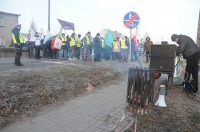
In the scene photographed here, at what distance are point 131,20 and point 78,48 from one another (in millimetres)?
8145

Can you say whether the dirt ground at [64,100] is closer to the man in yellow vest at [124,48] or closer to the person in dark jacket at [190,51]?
the person in dark jacket at [190,51]

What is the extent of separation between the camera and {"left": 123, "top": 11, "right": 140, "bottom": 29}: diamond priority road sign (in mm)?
9639

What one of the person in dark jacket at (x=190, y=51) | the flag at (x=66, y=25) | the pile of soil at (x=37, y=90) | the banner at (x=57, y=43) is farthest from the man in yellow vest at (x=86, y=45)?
the person in dark jacket at (x=190, y=51)

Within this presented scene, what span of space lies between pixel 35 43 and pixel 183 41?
11.6 meters

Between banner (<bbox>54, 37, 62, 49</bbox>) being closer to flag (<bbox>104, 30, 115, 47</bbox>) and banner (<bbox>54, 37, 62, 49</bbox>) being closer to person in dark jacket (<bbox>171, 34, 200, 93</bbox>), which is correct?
flag (<bbox>104, 30, 115, 47</bbox>)

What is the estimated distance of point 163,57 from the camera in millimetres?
8109

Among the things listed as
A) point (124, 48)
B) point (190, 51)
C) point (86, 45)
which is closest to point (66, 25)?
point (86, 45)

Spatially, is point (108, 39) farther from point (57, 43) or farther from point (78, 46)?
point (57, 43)

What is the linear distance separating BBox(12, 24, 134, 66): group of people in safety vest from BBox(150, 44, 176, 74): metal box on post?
757cm

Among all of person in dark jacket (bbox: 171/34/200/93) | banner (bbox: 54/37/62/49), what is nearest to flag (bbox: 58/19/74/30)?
banner (bbox: 54/37/62/49)

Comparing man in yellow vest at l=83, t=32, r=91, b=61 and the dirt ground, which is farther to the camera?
man in yellow vest at l=83, t=32, r=91, b=61

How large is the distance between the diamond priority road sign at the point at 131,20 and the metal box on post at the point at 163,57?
6.37 ft

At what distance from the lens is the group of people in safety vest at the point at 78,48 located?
16031 millimetres

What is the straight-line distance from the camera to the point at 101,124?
175 inches
